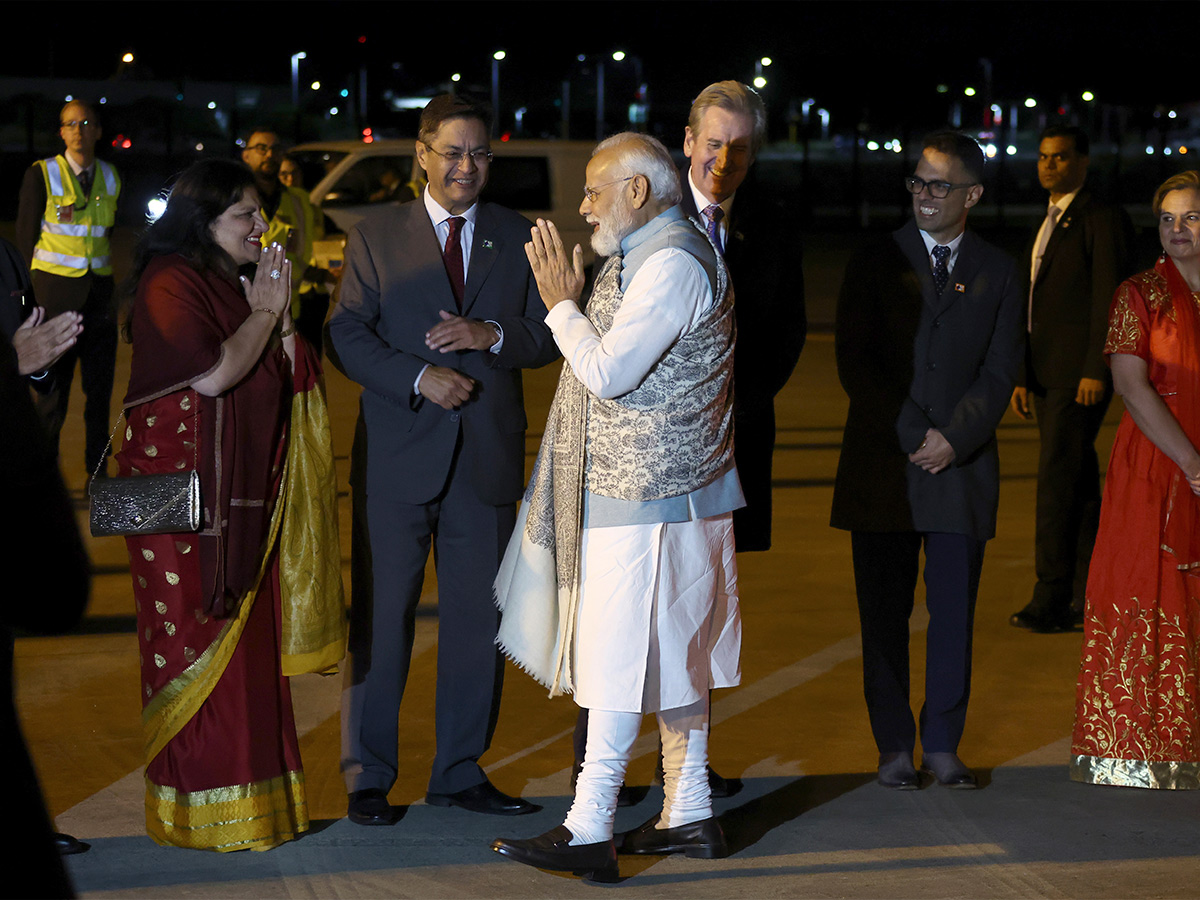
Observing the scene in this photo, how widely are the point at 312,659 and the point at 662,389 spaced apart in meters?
1.19

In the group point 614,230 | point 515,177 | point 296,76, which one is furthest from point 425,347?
point 296,76

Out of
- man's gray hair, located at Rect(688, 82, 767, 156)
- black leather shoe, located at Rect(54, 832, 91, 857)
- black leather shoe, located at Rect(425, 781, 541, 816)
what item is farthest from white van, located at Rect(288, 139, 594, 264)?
black leather shoe, located at Rect(54, 832, 91, 857)

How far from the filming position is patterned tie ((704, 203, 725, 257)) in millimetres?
4082

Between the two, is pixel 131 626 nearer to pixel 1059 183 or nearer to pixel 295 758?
pixel 295 758

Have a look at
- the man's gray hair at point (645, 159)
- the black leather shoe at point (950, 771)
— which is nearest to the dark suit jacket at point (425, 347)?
the man's gray hair at point (645, 159)

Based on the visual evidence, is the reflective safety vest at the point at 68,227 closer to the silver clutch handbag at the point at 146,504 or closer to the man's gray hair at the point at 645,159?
the silver clutch handbag at the point at 146,504

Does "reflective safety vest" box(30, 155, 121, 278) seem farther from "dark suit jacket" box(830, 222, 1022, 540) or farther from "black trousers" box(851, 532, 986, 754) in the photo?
"black trousers" box(851, 532, 986, 754)

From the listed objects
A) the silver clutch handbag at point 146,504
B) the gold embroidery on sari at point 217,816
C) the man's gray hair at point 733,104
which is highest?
the man's gray hair at point 733,104

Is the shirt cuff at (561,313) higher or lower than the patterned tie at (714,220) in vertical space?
lower

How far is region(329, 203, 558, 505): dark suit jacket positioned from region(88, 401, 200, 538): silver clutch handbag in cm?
58

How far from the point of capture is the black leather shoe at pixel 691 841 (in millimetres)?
3678

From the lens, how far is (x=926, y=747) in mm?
4270

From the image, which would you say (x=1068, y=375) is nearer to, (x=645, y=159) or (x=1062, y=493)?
(x=1062, y=493)

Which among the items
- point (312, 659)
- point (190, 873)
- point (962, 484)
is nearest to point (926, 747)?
point (962, 484)
